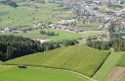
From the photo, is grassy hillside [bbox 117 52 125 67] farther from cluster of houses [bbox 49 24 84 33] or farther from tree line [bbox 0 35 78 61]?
cluster of houses [bbox 49 24 84 33]

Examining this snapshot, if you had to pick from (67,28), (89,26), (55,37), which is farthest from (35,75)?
(89,26)

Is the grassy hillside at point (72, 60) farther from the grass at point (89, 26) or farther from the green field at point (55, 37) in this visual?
the grass at point (89, 26)

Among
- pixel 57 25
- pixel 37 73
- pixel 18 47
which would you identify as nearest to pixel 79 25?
pixel 57 25

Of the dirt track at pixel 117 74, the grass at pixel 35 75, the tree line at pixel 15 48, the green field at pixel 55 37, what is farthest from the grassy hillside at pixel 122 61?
the green field at pixel 55 37

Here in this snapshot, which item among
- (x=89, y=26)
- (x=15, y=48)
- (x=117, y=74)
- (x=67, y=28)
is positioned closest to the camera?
(x=117, y=74)

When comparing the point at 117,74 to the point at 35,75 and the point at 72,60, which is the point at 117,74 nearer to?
the point at 72,60

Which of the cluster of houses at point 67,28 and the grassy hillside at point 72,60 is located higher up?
the grassy hillside at point 72,60

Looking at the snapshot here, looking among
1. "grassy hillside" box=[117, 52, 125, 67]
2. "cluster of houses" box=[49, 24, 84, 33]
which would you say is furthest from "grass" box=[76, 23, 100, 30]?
"grassy hillside" box=[117, 52, 125, 67]
